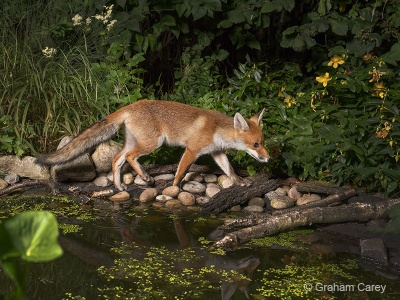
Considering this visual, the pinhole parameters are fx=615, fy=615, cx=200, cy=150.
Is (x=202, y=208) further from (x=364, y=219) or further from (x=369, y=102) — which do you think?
(x=369, y=102)

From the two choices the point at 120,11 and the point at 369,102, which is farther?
the point at 120,11

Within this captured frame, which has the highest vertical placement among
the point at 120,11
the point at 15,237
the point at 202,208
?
the point at 15,237

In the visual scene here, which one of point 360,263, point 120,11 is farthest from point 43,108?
point 360,263

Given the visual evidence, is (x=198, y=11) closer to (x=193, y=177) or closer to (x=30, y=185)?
(x=193, y=177)

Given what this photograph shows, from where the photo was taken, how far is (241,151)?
720 centimetres

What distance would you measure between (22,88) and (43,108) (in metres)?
0.34

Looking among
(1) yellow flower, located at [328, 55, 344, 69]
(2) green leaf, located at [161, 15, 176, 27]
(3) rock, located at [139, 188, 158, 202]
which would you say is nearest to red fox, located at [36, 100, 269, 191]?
(3) rock, located at [139, 188, 158, 202]

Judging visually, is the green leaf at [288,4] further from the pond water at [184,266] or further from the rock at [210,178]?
the pond water at [184,266]

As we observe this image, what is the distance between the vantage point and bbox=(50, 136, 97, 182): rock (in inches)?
269

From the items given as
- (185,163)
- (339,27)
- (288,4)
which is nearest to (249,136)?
(185,163)

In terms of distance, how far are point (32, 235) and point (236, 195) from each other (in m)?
5.21

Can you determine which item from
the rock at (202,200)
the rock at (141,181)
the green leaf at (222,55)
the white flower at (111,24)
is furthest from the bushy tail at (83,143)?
the green leaf at (222,55)

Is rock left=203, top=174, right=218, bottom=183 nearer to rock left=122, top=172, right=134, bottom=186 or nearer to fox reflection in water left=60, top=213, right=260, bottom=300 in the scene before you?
rock left=122, top=172, right=134, bottom=186

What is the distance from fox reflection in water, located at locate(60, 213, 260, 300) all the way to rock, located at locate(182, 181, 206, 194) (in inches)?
48.5
